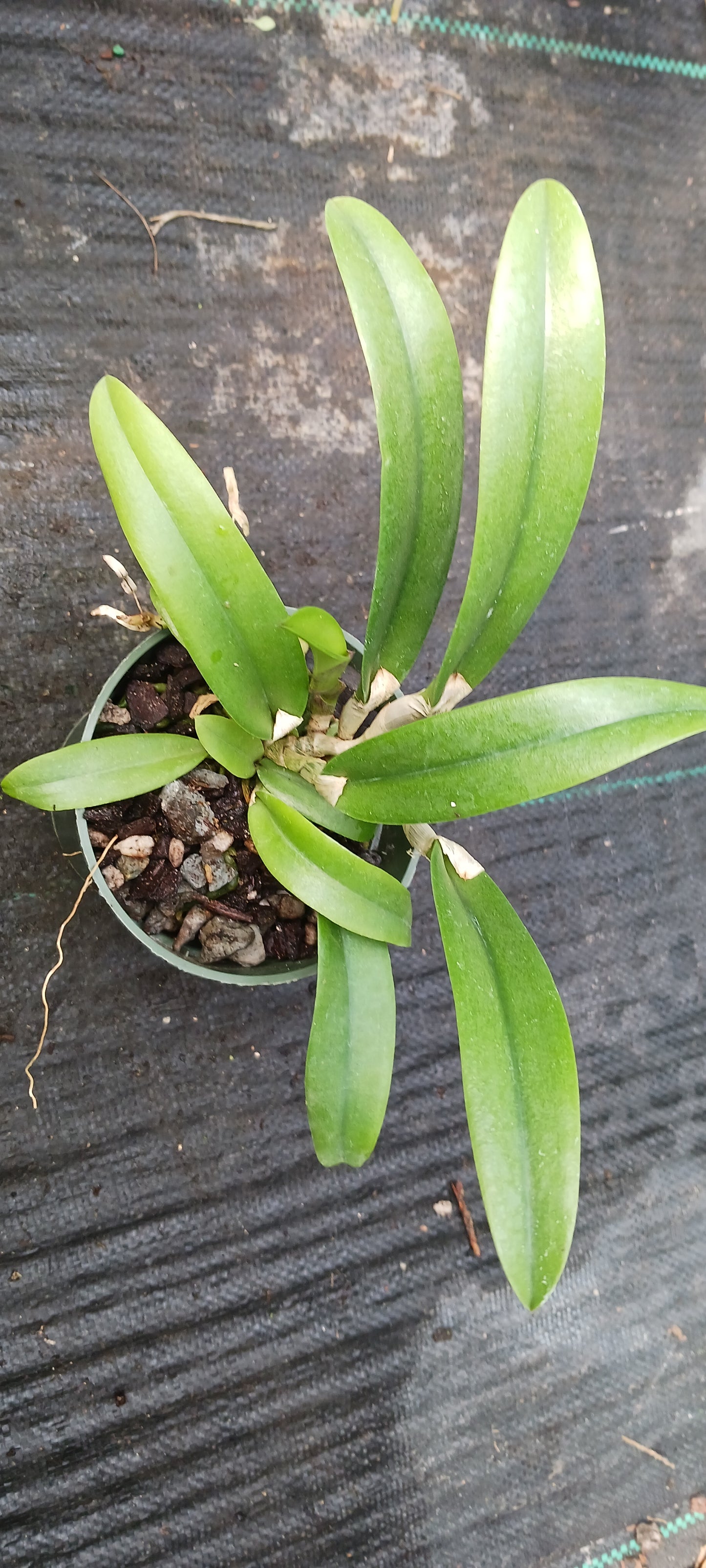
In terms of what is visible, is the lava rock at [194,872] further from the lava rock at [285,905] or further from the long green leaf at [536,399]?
the long green leaf at [536,399]

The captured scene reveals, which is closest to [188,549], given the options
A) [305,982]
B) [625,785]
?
[305,982]

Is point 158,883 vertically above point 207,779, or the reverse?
point 207,779

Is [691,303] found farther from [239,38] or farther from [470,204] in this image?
[239,38]

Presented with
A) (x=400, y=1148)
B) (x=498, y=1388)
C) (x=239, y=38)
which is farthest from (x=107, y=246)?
(x=498, y=1388)

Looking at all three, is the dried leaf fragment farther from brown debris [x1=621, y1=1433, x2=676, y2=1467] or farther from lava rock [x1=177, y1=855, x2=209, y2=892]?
brown debris [x1=621, y1=1433, x2=676, y2=1467]

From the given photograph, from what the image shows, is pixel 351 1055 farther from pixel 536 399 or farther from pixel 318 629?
pixel 536 399
